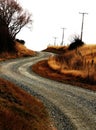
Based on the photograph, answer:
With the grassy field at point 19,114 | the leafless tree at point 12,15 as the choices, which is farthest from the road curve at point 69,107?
the leafless tree at point 12,15

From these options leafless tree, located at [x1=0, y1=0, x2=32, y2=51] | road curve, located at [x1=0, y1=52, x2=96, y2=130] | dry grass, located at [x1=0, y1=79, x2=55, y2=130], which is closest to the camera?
dry grass, located at [x1=0, y1=79, x2=55, y2=130]

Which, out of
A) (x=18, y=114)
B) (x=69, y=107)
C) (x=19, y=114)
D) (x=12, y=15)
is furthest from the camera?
(x=12, y=15)

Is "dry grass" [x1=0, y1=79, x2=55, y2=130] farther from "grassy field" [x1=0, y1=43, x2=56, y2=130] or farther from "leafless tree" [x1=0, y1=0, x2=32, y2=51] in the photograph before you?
"leafless tree" [x1=0, y1=0, x2=32, y2=51]

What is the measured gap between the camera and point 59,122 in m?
14.6

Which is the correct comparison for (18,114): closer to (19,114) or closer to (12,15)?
(19,114)

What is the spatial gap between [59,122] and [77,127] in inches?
43.6

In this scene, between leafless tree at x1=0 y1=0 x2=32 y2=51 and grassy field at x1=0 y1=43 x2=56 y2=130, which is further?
leafless tree at x1=0 y1=0 x2=32 y2=51

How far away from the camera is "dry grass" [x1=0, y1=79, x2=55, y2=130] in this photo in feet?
36.3

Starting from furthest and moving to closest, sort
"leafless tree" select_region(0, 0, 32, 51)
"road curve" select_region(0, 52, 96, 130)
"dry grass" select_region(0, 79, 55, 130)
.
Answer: "leafless tree" select_region(0, 0, 32, 51) < "road curve" select_region(0, 52, 96, 130) < "dry grass" select_region(0, 79, 55, 130)

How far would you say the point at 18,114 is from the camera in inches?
496

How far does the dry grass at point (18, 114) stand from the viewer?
36.3 ft

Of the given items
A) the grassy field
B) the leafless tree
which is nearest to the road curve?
the grassy field

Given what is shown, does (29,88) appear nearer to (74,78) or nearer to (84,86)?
(84,86)

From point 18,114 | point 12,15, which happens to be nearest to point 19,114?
point 18,114
